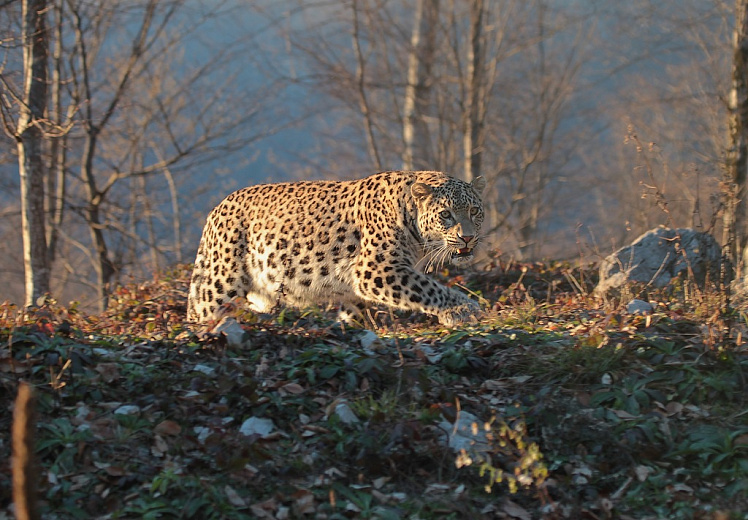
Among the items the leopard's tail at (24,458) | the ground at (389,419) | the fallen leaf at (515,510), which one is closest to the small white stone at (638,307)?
the ground at (389,419)

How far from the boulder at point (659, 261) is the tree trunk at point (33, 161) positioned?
7200mm

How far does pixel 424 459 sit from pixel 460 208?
3.95 metres

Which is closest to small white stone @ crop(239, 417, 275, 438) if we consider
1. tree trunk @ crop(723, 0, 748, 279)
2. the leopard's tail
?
the leopard's tail

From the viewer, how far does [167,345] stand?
21.0 feet

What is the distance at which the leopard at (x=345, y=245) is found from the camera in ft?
28.3

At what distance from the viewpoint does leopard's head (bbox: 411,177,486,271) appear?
8.63 m

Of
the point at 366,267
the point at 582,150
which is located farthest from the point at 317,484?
the point at 582,150

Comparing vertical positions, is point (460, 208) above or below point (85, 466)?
above

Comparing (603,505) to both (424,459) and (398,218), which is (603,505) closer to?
(424,459)

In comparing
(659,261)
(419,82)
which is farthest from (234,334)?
(419,82)

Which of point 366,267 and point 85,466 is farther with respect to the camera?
point 366,267

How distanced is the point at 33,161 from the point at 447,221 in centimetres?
616

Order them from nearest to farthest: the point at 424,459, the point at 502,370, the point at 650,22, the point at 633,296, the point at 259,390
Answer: the point at 424,459 < the point at 259,390 < the point at 502,370 < the point at 633,296 < the point at 650,22

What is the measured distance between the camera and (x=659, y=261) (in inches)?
387
